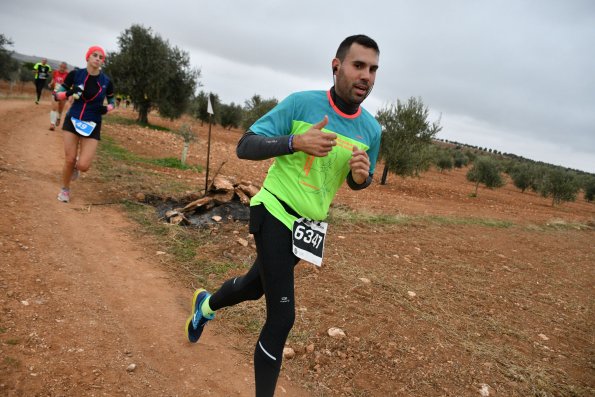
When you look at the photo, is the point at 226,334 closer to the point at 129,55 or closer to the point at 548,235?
the point at 548,235

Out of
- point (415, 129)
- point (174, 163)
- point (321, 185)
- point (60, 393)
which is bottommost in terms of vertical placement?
point (60, 393)

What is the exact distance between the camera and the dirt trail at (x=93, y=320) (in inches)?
94.2

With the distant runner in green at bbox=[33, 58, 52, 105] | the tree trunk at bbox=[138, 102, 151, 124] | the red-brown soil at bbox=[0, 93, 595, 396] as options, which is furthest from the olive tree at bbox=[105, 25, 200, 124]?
the red-brown soil at bbox=[0, 93, 595, 396]

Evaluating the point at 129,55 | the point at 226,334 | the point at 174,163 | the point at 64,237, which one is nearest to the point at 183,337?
the point at 226,334

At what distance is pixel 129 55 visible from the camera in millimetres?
19844

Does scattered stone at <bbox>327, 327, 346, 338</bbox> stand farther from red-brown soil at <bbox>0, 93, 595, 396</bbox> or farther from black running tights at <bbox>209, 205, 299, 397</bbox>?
black running tights at <bbox>209, 205, 299, 397</bbox>

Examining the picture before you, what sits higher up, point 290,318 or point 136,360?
point 290,318

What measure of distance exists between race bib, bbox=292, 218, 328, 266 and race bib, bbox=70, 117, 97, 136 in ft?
14.9

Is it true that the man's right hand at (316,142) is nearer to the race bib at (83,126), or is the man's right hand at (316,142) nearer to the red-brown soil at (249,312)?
the red-brown soil at (249,312)

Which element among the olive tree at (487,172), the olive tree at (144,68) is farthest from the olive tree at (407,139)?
the olive tree at (144,68)

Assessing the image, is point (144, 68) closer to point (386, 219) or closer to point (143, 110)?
point (143, 110)

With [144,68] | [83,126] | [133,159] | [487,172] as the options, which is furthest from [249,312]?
[487,172]

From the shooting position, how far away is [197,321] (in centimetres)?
289

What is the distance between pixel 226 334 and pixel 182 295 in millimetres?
777
